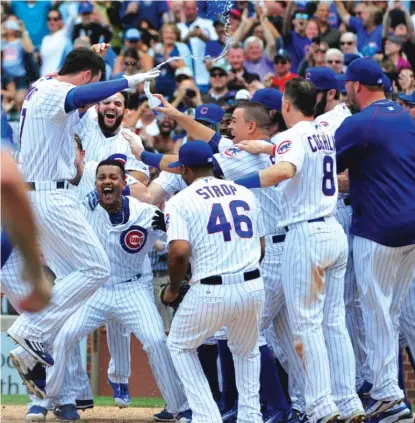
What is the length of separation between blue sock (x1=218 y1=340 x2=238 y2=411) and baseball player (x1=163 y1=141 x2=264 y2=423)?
1.07 meters

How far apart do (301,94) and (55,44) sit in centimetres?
824

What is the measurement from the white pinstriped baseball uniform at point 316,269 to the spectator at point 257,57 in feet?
21.5

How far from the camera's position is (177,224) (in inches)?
309

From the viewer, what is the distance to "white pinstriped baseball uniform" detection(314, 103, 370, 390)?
9438 millimetres

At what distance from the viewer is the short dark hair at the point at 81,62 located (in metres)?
8.88

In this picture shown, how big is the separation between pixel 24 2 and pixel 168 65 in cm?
286

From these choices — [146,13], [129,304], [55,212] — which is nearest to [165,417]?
[129,304]

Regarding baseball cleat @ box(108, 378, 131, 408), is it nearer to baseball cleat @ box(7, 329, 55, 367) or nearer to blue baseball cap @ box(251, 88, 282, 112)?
baseball cleat @ box(7, 329, 55, 367)

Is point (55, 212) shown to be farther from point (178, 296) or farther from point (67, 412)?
point (67, 412)

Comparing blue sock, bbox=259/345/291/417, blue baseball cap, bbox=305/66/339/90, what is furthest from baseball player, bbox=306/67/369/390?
blue sock, bbox=259/345/291/417

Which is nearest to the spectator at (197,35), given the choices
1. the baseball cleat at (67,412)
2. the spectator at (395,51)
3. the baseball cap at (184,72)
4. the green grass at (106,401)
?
the baseball cap at (184,72)

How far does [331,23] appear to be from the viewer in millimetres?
15406

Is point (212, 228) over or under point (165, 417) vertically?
over

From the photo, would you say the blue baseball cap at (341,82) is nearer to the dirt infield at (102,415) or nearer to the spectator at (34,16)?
the dirt infield at (102,415)
